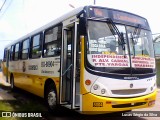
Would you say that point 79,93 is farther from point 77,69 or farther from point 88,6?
point 88,6

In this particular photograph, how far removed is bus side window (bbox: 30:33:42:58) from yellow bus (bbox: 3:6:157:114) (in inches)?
68.4

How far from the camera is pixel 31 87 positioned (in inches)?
452

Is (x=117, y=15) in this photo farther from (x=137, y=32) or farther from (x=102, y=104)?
(x=102, y=104)

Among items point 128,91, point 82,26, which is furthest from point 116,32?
point 128,91

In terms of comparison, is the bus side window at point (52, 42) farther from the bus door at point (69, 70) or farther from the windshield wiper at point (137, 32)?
the windshield wiper at point (137, 32)

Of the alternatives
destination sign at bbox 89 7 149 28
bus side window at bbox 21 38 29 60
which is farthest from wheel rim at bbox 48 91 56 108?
bus side window at bbox 21 38 29 60

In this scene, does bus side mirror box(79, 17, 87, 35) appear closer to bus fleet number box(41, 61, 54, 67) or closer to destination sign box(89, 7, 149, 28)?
destination sign box(89, 7, 149, 28)

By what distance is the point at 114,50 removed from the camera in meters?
6.95

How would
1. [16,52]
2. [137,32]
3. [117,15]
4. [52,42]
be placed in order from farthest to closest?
[16,52]
[52,42]
[137,32]
[117,15]

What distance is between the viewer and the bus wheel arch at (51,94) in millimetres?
8555

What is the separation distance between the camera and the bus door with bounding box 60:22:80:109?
23.4 ft

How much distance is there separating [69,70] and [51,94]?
1411 mm

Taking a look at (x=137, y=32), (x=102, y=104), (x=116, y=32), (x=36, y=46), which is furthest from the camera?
(x=36, y=46)

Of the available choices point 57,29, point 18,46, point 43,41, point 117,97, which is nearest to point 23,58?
point 18,46
